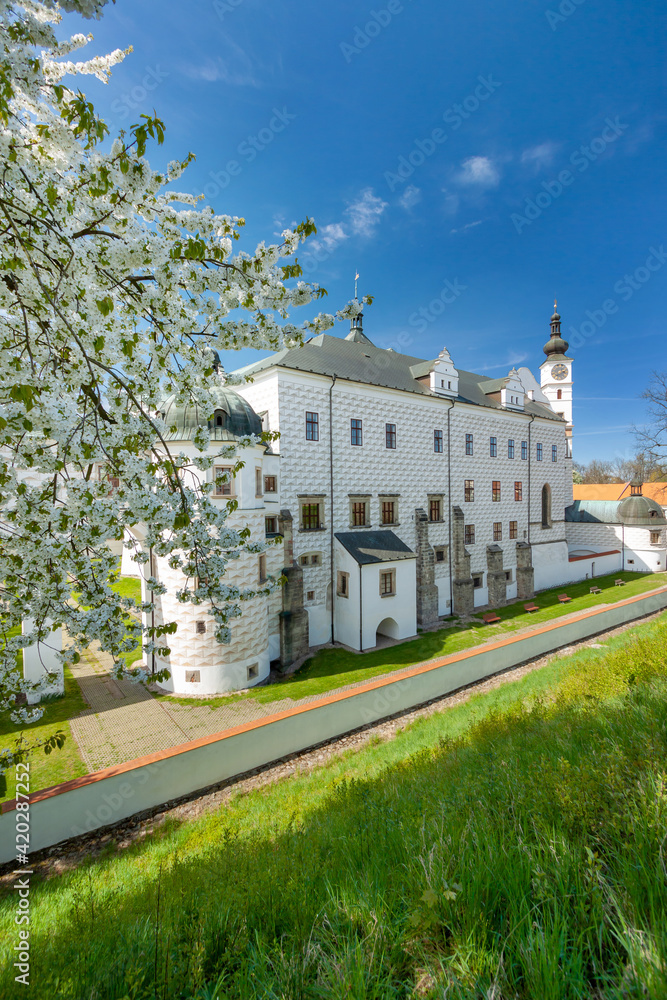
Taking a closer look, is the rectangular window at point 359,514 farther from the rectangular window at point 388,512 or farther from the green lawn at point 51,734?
the green lawn at point 51,734

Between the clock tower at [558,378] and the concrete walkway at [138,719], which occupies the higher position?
the clock tower at [558,378]

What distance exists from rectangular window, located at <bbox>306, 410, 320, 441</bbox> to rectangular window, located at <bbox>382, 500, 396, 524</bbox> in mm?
4421

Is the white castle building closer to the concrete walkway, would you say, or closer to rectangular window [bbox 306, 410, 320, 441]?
rectangular window [bbox 306, 410, 320, 441]

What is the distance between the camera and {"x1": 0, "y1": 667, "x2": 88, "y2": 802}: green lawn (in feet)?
28.3

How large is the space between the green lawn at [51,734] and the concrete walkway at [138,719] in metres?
0.19

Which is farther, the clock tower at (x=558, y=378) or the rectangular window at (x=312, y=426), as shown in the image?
the clock tower at (x=558, y=378)

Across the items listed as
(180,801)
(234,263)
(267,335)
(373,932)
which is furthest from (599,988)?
A: (180,801)

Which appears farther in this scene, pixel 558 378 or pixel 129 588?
pixel 558 378

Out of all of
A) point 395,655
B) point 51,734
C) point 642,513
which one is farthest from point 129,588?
point 642,513

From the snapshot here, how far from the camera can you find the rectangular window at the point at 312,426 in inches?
641

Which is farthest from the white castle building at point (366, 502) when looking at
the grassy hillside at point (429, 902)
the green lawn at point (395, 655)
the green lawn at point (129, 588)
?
the grassy hillside at point (429, 902)

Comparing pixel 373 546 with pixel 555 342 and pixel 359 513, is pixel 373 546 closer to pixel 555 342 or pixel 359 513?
pixel 359 513

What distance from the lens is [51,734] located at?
10578mm

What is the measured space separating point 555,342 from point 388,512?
82.9 feet
